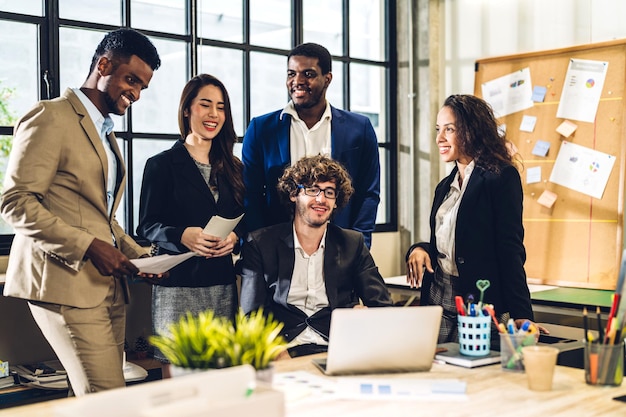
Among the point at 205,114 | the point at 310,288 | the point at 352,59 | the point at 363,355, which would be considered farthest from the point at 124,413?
the point at 352,59

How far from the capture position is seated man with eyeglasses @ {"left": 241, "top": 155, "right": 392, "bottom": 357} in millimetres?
2635

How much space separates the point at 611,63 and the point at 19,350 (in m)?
3.50

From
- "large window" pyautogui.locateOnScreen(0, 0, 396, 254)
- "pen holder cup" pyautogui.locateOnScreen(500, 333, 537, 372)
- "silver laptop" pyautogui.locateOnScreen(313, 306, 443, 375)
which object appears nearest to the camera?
"silver laptop" pyautogui.locateOnScreen(313, 306, 443, 375)

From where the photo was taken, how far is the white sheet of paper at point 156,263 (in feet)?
7.82

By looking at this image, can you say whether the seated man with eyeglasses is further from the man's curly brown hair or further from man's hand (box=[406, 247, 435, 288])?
man's hand (box=[406, 247, 435, 288])

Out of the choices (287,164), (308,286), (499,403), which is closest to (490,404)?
(499,403)

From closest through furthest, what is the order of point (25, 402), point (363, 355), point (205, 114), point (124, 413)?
point (124, 413)
point (363, 355)
point (205, 114)
point (25, 402)

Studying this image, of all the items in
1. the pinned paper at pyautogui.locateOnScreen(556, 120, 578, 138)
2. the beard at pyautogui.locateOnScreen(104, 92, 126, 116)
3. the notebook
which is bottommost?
the notebook

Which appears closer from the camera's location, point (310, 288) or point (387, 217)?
point (310, 288)

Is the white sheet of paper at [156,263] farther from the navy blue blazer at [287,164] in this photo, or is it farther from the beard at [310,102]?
the beard at [310,102]

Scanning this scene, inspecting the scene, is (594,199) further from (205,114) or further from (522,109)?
(205,114)

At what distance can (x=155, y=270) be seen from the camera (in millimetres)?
2459

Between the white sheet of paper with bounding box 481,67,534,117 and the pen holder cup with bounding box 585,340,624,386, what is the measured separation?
3.01 meters

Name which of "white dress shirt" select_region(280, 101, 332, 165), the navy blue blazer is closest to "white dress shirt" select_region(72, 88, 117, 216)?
the navy blue blazer
